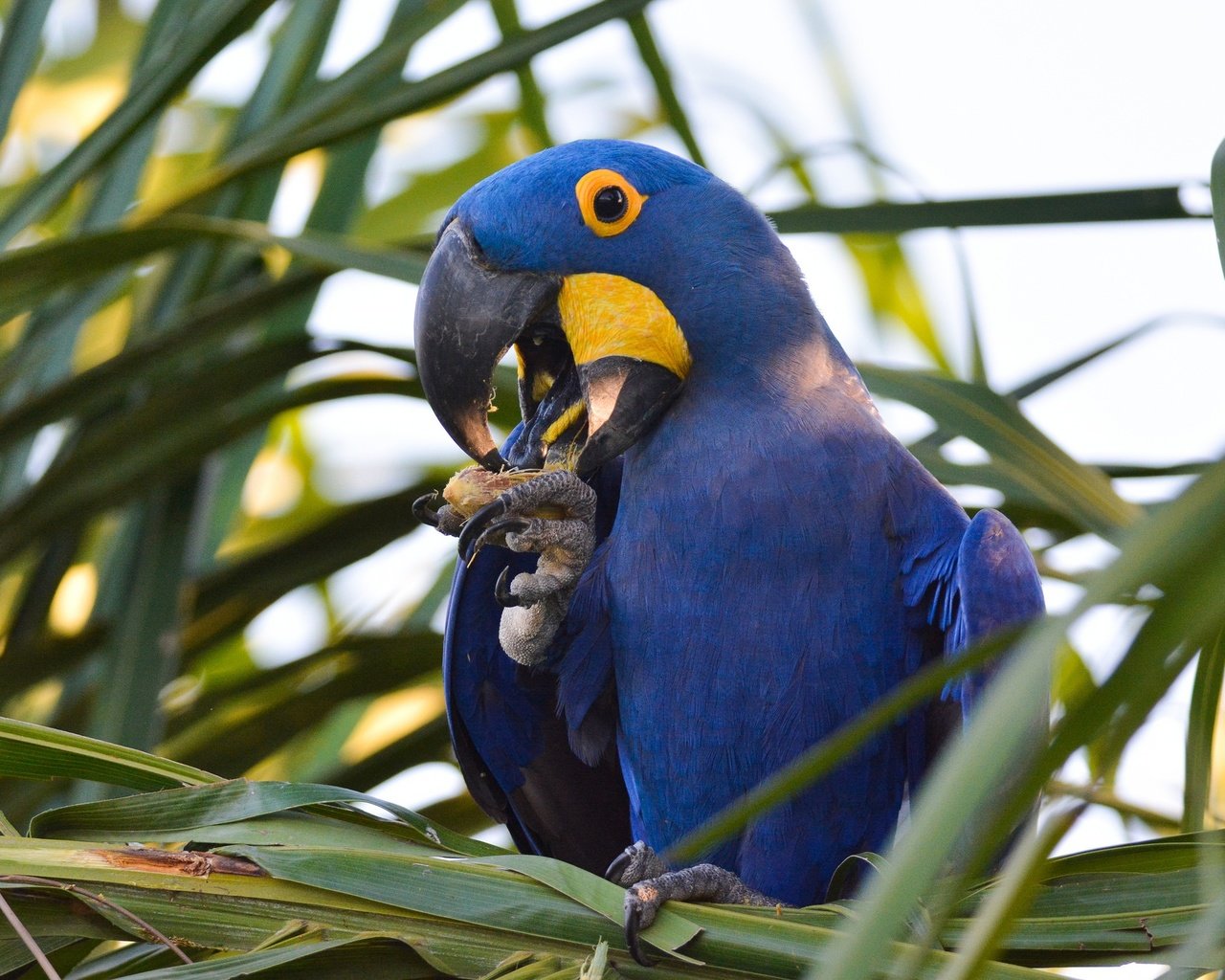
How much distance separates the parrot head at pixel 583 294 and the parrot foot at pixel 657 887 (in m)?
0.46

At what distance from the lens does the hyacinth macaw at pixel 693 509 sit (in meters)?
1.57

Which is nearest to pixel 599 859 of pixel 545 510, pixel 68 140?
pixel 545 510

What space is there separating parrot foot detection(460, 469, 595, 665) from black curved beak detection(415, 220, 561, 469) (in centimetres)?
7

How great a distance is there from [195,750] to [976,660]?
5.62ft

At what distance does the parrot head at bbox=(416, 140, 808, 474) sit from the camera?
1.56m

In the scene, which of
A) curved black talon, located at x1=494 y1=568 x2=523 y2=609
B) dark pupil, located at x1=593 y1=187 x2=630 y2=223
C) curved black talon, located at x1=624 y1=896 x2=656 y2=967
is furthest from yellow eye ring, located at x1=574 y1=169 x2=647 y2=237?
curved black talon, located at x1=624 y1=896 x2=656 y2=967

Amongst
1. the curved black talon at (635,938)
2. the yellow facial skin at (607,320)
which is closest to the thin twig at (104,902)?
the curved black talon at (635,938)

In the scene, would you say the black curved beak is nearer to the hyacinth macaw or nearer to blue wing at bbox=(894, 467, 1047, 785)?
the hyacinth macaw

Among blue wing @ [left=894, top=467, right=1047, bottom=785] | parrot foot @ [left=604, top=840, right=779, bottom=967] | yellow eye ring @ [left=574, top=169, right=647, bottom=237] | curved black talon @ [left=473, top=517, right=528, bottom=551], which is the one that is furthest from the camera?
yellow eye ring @ [left=574, top=169, right=647, bottom=237]

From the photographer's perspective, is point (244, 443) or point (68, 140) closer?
point (244, 443)

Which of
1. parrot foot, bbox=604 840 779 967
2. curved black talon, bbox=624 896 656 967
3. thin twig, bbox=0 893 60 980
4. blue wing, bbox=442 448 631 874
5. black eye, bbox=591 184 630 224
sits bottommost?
thin twig, bbox=0 893 60 980

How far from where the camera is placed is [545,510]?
63.4 inches

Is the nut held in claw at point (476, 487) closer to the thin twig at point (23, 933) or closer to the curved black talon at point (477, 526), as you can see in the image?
the curved black talon at point (477, 526)

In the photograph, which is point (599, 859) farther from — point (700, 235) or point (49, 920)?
point (49, 920)
